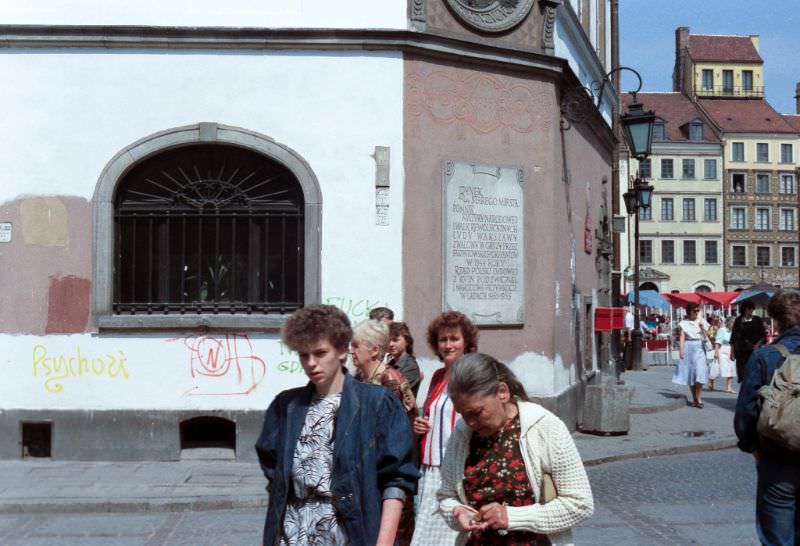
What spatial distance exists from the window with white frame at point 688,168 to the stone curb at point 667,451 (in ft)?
209

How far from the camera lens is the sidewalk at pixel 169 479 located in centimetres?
850

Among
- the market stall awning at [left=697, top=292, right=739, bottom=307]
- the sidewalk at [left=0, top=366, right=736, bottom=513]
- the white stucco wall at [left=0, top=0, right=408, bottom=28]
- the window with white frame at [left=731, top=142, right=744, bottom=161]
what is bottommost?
the sidewalk at [left=0, top=366, right=736, bottom=513]

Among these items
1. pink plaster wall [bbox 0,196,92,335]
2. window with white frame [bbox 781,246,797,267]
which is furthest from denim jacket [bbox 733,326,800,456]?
window with white frame [bbox 781,246,797,267]

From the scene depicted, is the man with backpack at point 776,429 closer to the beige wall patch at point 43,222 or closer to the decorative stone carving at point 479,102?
the decorative stone carving at point 479,102

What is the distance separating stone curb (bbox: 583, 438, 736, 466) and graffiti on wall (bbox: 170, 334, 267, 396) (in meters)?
3.60

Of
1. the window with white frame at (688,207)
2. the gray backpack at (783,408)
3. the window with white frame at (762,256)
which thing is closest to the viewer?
the gray backpack at (783,408)

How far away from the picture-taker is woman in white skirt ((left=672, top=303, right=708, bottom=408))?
1641 centimetres

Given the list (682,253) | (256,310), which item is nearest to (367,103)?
(256,310)

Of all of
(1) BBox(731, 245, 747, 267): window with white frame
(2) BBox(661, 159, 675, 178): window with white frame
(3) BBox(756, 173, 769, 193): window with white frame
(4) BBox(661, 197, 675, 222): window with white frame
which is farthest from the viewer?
(1) BBox(731, 245, 747, 267): window with white frame

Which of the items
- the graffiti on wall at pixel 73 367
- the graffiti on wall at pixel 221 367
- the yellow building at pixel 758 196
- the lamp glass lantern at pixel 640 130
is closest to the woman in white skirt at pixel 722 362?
the lamp glass lantern at pixel 640 130

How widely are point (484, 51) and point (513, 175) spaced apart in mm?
1430

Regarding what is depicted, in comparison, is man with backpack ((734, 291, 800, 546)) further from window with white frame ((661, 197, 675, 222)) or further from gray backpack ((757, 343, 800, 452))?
window with white frame ((661, 197, 675, 222))

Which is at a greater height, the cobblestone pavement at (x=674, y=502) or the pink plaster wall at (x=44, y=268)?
the pink plaster wall at (x=44, y=268)

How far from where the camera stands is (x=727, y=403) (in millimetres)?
17859
